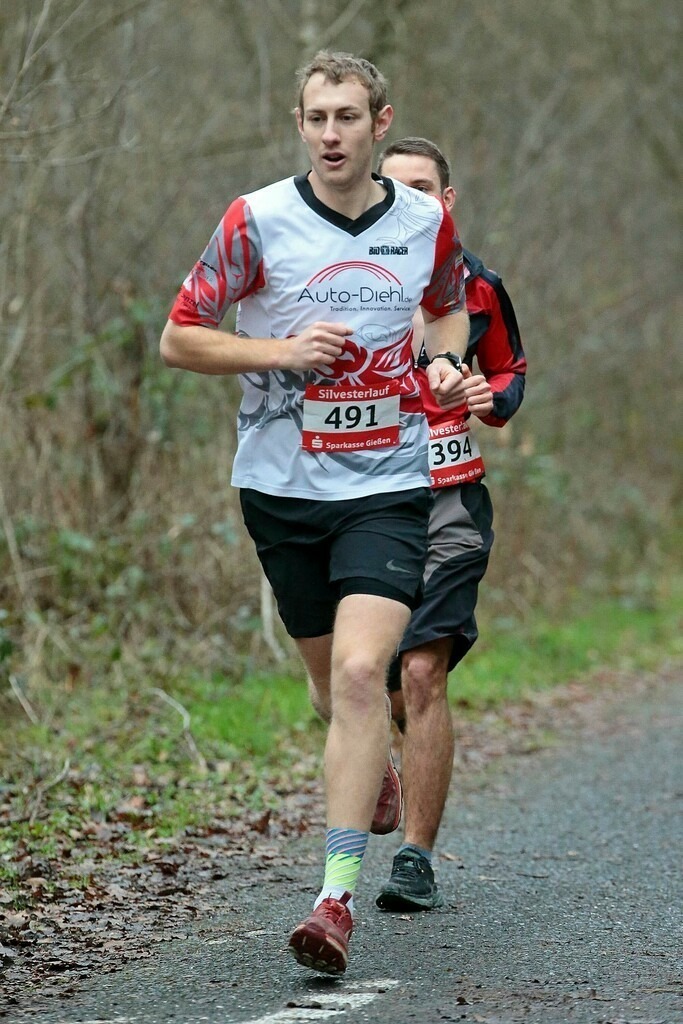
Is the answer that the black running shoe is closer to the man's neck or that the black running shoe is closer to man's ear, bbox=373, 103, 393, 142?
the man's neck

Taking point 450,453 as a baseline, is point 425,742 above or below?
below

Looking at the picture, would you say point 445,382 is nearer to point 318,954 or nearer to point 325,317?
point 325,317

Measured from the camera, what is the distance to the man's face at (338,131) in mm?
4312

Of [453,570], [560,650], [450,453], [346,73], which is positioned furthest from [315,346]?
[560,650]

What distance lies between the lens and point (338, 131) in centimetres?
432

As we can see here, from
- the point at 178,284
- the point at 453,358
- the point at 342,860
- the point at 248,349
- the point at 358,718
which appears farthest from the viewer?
the point at 178,284

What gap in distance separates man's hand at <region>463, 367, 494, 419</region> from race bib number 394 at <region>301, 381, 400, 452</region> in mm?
423

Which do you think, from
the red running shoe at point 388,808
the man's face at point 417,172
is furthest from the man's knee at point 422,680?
the man's face at point 417,172

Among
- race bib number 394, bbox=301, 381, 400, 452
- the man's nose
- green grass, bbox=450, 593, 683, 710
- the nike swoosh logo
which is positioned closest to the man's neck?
the man's nose

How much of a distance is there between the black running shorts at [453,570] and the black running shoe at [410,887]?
71cm

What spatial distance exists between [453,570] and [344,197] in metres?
1.49

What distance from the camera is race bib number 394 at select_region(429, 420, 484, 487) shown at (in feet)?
17.4

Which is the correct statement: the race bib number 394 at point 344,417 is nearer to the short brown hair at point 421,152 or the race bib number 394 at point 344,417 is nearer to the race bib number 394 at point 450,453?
the race bib number 394 at point 450,453

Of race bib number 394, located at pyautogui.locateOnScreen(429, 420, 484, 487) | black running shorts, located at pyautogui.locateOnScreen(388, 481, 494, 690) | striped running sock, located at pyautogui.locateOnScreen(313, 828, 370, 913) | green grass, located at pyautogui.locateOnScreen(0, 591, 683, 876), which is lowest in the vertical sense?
green grass, located at pyautogui.locateOnScreen(0, 591, 683, 876)
